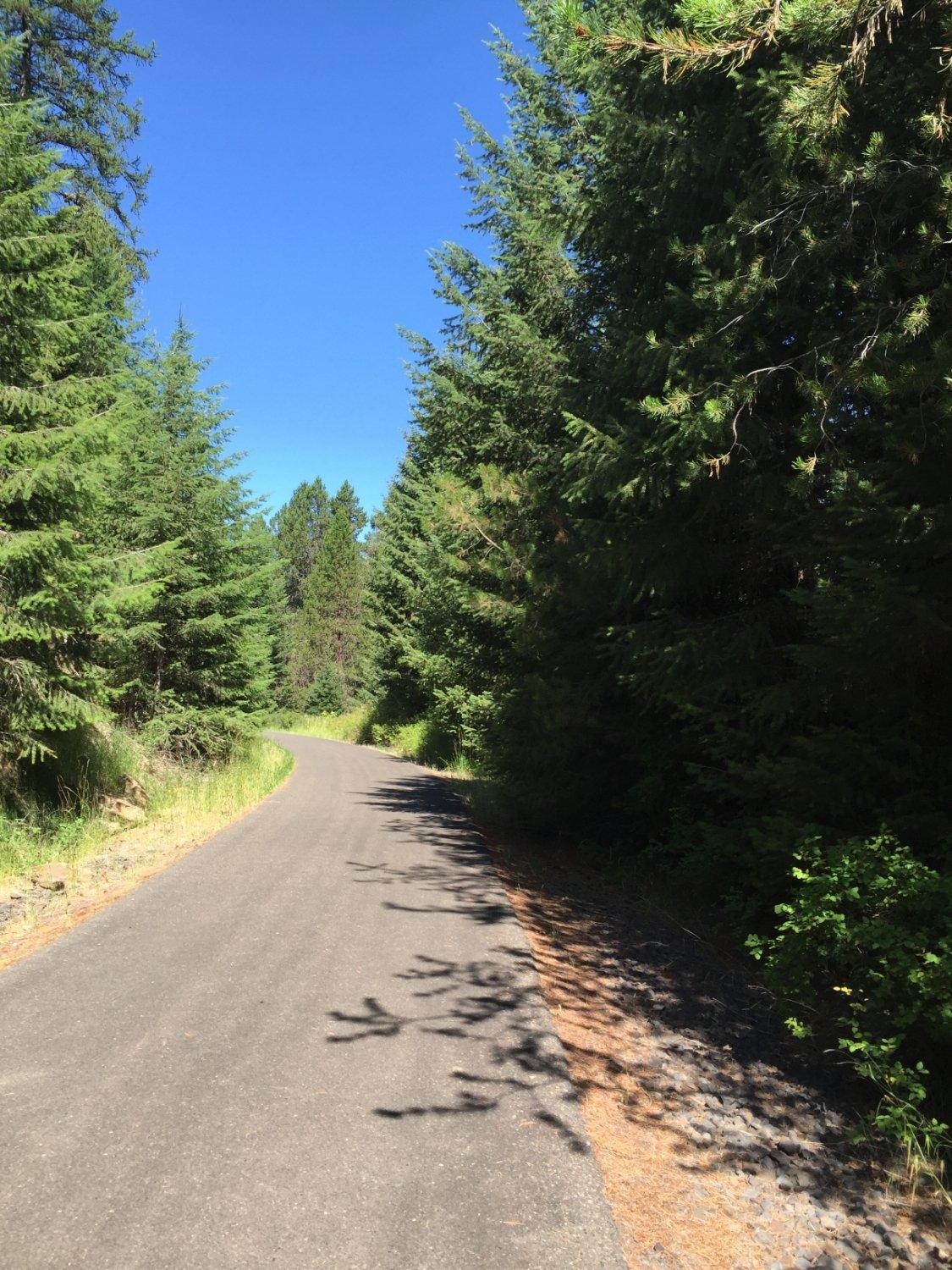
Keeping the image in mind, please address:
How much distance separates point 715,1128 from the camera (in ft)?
12.4

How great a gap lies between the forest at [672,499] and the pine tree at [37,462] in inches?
1.6

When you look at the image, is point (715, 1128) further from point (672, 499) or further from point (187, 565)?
point (187, 565)

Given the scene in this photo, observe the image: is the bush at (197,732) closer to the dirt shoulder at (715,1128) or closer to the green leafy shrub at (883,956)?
the dirt shoulder at (715,1128)

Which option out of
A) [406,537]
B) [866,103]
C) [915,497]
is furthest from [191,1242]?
[406,537]

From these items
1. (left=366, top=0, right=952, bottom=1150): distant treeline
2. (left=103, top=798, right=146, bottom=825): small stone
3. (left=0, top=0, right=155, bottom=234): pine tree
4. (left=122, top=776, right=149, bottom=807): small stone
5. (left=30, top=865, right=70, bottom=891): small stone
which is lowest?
(left=30, top=865, right=70, bottom=891): small stone

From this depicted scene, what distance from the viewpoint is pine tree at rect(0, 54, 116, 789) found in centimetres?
816

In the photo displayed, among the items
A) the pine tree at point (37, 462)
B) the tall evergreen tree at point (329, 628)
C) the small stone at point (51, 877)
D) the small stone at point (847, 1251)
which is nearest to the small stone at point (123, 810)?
the pine tree at point (37, 462)

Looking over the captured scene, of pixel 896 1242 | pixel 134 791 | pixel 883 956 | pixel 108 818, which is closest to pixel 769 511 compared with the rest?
pixel 883 956

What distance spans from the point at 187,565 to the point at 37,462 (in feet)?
24.6

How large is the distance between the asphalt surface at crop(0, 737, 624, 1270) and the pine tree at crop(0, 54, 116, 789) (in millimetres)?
3200

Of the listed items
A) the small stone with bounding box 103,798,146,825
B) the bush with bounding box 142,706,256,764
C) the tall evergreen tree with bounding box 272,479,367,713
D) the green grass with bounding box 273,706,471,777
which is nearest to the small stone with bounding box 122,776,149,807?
the small stone with bounding box 103,798,146,825

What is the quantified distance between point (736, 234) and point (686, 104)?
109 inches

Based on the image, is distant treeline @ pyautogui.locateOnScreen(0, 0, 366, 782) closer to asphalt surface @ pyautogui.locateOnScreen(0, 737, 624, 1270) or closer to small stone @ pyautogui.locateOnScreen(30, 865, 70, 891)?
small stone @ pyautogui.locateOnScreen(30, 865, 70, 891)

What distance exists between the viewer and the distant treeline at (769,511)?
4387mm
